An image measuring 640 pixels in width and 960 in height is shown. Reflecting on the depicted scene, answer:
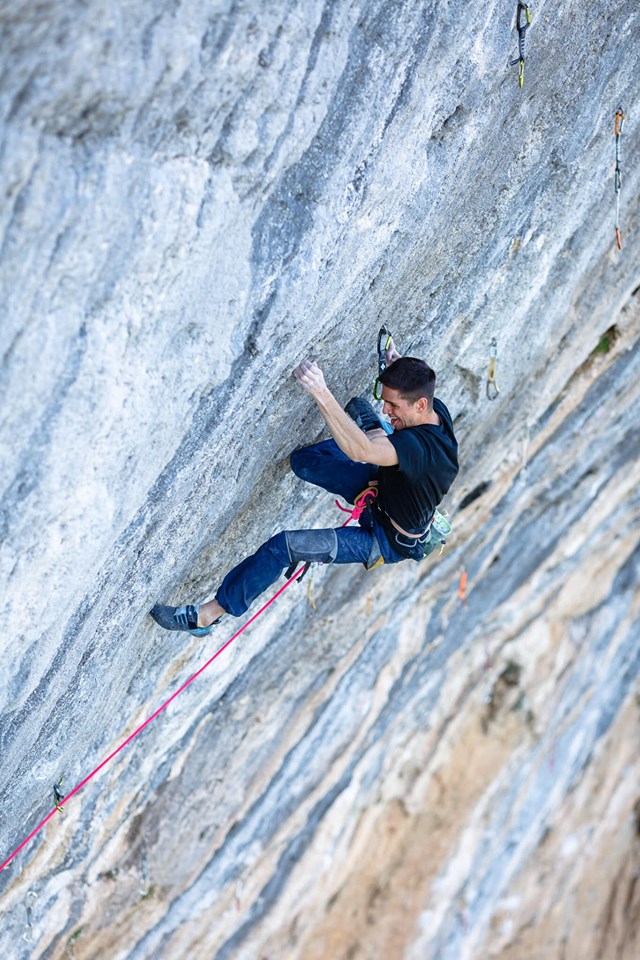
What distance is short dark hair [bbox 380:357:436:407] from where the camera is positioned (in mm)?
4008

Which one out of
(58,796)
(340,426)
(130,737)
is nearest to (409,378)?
(340,426)

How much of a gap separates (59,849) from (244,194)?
4360 mm

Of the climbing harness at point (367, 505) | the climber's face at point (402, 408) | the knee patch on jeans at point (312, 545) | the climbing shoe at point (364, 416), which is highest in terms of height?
the climber's face at point (402, 408)

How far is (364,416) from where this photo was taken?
4555 millimetres

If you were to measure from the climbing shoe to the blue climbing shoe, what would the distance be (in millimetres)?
1169

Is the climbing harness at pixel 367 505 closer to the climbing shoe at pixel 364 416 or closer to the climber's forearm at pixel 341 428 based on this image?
the climbing shoe at pixel 364 416

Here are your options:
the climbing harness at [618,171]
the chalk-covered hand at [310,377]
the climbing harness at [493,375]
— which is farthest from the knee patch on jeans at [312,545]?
the climbing harness at [618,171]

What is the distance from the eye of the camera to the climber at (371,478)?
13.1 feet

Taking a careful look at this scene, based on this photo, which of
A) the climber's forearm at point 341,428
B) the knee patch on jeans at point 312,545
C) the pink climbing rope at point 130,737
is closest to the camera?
the climber's forearm at point 341,428

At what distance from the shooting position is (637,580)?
11.8m

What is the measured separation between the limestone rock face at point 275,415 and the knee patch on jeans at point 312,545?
0.36m

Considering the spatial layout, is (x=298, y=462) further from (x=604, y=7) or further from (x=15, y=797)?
(x=604, y=7)

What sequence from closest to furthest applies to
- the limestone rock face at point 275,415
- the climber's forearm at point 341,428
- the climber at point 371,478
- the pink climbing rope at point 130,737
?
the limestone rock face at point 275,415 < the climber's forearm at point 341,428 < the climber at point 371,478 < the pink climbing rope at point 130,737

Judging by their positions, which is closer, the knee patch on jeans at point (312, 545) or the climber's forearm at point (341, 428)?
the climber's forearm at point (341, 428)
